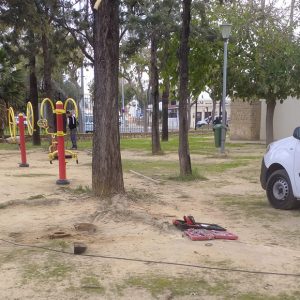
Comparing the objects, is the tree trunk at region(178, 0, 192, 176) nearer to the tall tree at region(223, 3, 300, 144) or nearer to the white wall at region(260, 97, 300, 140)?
the tall tree at region(223, 3, 300, 144)

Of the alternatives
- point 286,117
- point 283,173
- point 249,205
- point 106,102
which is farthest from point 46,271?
point 286,117

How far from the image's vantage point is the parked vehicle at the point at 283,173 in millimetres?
7867

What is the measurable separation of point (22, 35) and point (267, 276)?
19.5 metres

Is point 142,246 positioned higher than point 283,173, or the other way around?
point 283,173

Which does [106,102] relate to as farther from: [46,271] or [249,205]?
[46,271]

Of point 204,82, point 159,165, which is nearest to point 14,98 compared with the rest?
point 204,82

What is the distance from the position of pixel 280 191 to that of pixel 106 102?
3.19m

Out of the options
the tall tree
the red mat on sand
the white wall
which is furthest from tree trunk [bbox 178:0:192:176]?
the white wall

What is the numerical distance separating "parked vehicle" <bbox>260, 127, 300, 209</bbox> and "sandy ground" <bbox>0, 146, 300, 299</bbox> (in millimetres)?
219

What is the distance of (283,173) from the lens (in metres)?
8.17

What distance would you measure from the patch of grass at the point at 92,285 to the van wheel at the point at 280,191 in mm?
4341

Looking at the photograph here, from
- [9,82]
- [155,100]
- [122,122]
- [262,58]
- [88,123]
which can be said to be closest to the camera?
[155,100]

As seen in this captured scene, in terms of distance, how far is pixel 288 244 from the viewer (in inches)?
242

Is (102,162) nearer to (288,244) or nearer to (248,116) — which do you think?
(288,244)
